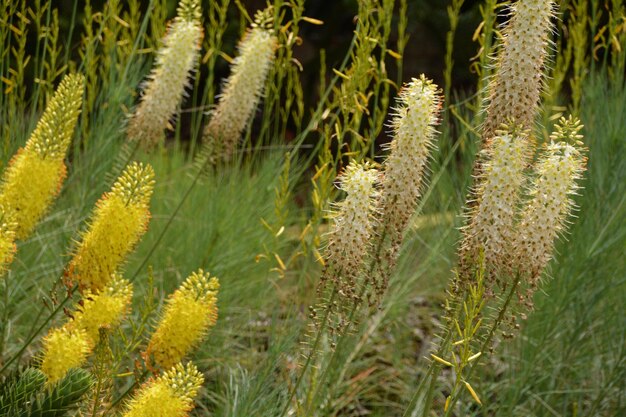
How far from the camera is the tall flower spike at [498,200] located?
6.81 feet

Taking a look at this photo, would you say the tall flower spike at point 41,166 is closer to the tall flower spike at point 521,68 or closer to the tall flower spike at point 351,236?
the tall flower spike at point 351,236

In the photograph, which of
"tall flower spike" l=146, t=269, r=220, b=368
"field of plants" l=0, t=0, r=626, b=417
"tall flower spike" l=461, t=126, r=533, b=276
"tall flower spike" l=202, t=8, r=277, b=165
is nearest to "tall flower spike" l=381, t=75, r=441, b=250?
"field of plants" l=0, t=0, r=626, b=417

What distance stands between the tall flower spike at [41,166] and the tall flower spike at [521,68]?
1020 millimetres

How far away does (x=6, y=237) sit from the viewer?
7.73 ft

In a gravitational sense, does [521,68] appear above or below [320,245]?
above

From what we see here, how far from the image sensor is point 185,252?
12.8 ft

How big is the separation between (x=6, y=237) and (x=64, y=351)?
28cm

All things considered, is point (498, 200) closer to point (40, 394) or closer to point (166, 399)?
point (166, 399)

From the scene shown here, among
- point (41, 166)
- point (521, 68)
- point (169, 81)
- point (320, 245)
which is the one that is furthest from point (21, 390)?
point (320, 245)

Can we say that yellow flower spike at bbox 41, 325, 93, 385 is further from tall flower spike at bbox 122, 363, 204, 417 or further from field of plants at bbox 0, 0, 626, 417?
tall flower spike at bbox 122, 363, 204, 417

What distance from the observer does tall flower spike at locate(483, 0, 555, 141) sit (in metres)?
2.14

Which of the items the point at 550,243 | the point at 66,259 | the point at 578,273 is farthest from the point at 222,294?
the point at 550,243

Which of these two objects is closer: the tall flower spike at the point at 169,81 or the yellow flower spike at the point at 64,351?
the yellow flower spike at the point at 64,351

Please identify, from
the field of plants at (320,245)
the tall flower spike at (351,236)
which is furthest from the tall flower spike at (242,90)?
the tall flower spike at (351,236)
